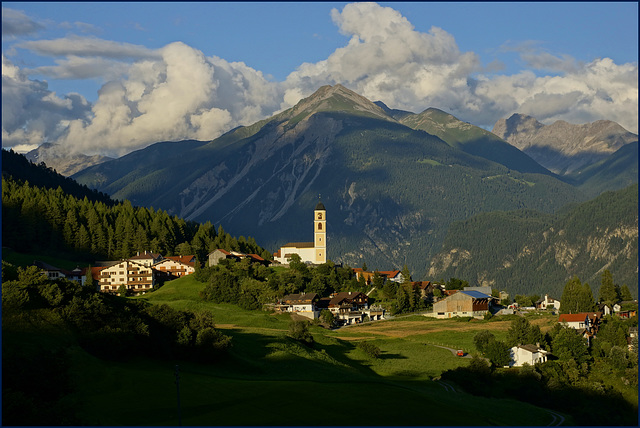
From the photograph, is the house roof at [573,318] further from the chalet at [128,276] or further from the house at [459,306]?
the chalet at [128,276]

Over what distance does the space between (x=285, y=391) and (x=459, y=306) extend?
363 feet

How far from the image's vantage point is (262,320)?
506 ft

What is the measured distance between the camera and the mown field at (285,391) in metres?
70.3

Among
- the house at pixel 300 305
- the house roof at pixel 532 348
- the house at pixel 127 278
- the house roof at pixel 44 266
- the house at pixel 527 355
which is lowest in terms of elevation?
the house at pixel 527 355

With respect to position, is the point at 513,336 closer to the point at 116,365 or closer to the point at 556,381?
the point at 556,381

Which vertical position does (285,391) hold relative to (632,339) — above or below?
below

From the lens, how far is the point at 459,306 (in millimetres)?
186250

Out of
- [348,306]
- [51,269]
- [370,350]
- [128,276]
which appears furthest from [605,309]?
[51,269]

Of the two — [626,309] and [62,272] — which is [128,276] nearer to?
[62,272]

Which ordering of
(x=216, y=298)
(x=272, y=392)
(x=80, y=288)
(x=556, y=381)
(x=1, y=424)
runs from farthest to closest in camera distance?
(x=216, y=298) → (x=556, y=381) → (x=80, y=288) → (x=272, y=392) → (x=1, y=424)

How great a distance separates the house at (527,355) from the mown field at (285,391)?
675 cm

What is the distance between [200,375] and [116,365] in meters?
8.45

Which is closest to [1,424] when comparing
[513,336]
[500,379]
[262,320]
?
[500,379]

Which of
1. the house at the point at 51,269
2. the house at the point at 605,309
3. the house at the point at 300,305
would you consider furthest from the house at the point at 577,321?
the house at the point at 51,269
